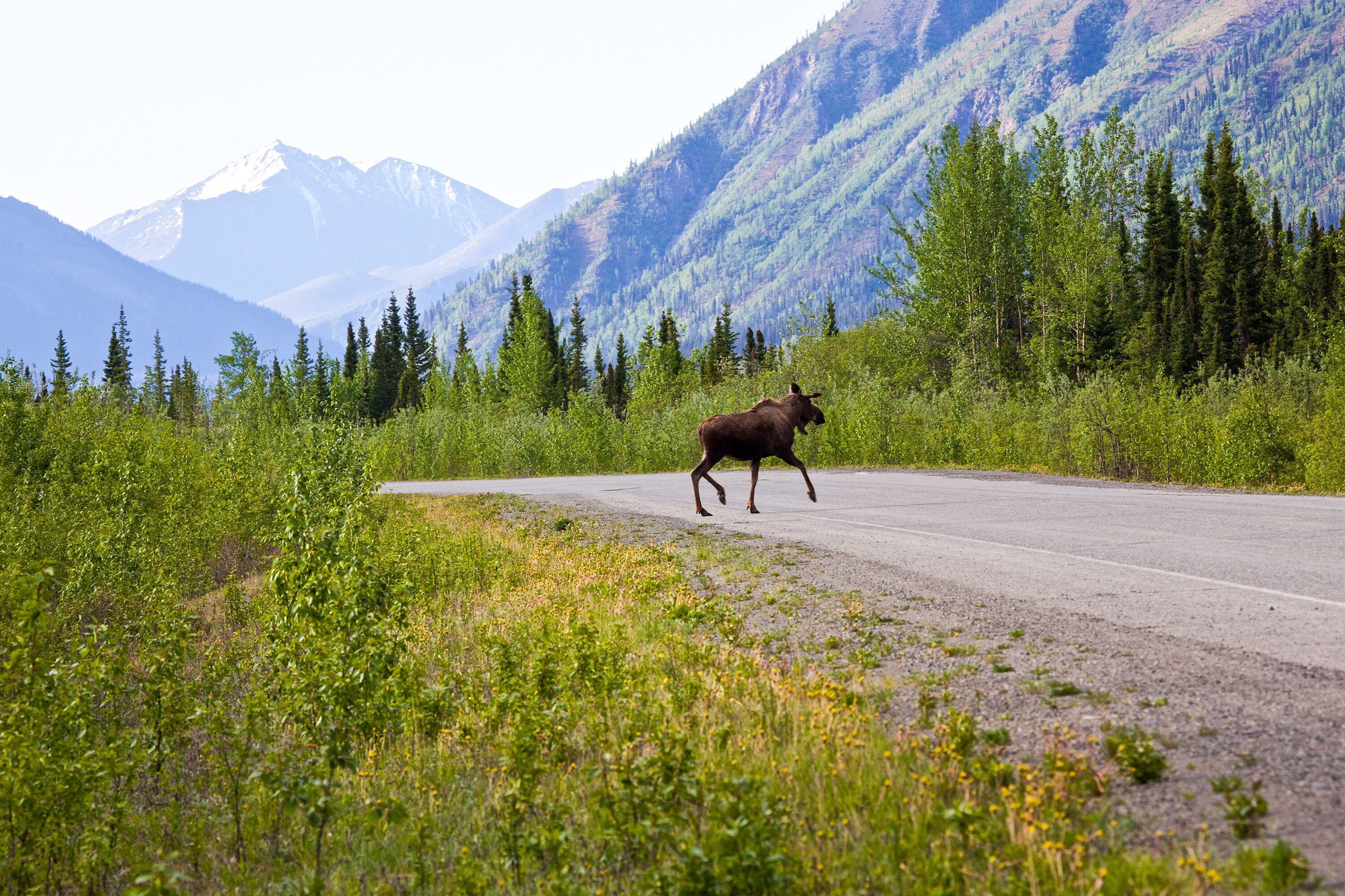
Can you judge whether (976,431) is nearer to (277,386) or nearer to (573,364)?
(277,386)

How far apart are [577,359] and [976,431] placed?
74.6 meters

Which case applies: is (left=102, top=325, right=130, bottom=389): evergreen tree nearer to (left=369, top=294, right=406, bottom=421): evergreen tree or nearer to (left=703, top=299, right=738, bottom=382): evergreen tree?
(left=369, top=294, right=406, bottom=421): evergreen tree

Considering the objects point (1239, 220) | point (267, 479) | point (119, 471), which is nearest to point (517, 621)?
point (119, 471)

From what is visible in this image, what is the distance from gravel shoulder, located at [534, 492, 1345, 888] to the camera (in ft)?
10.2

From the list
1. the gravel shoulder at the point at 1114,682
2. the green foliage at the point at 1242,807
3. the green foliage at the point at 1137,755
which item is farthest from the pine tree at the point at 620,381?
the green foliage at the point at 1242,807

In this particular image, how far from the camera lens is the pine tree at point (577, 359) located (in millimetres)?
88625

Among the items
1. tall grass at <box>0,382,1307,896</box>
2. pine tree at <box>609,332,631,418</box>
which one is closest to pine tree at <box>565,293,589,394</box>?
pine tree at <box>609,332,631,418</box>

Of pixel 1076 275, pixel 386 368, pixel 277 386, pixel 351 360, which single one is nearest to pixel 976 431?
pixel 1076 275

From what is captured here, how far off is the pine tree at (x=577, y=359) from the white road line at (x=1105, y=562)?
3002 inches

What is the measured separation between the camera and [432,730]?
214 inches

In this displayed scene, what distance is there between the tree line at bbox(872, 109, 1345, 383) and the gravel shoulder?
2893 cm

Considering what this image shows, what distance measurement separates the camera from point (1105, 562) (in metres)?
7.49

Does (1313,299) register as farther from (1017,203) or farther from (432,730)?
(432,730)

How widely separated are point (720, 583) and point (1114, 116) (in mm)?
46536
